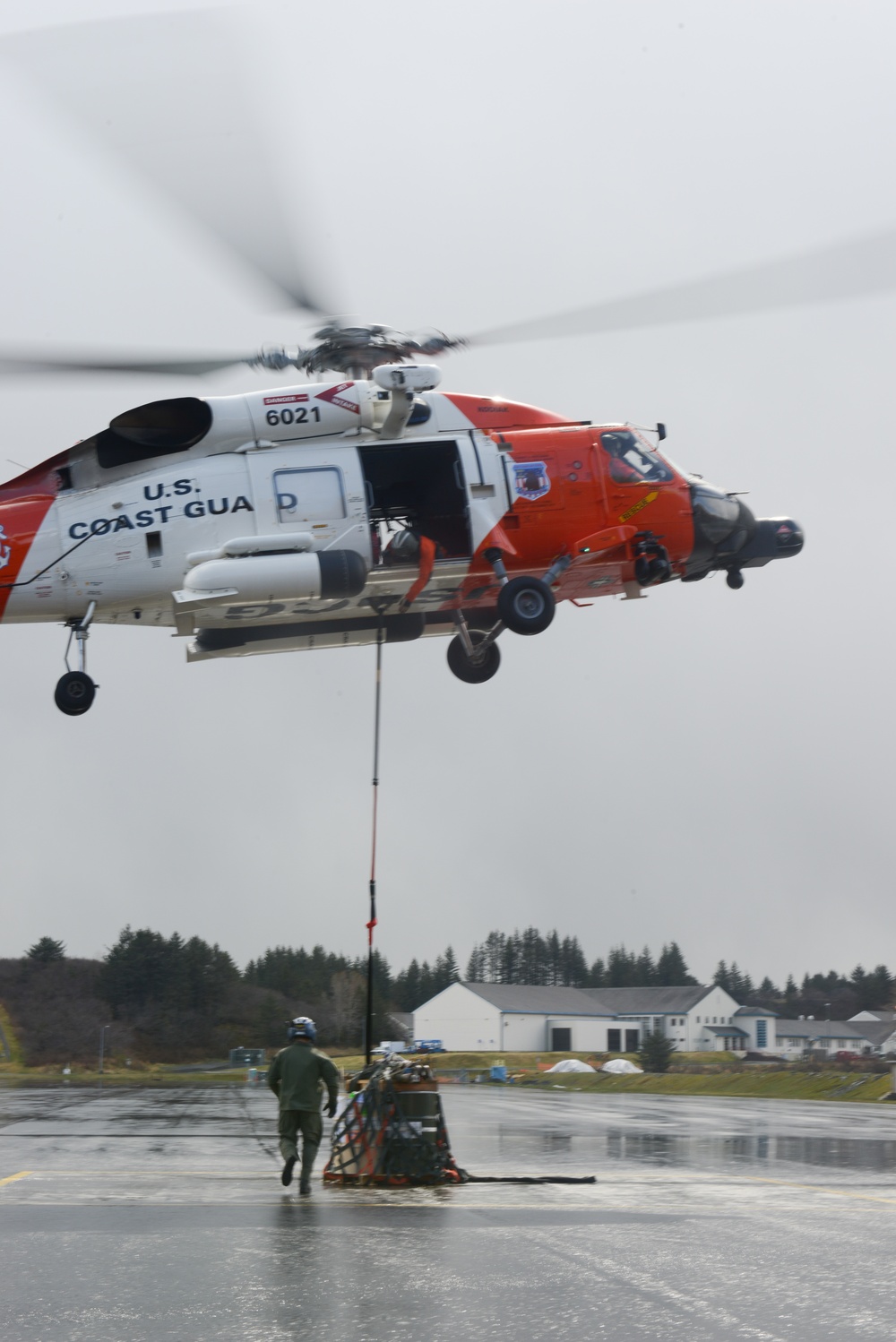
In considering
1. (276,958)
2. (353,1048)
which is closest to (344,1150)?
(353,1048)

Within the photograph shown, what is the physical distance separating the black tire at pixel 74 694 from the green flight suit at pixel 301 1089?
5968 mm

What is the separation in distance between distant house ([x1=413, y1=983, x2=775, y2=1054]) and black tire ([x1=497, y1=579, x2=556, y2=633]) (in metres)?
76.2

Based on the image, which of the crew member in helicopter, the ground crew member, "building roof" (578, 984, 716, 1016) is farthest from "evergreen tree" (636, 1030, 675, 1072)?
the ground crew member

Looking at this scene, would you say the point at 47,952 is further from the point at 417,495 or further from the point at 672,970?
the point at 672,970

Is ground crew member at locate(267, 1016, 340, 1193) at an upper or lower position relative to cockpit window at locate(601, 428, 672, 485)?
lower

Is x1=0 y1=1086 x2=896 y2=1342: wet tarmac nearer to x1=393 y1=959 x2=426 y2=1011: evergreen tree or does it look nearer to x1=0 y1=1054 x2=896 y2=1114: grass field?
x1=0 y1=1054 x2=896 y2=1114: grass field

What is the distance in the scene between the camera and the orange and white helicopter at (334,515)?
17125 millimetres

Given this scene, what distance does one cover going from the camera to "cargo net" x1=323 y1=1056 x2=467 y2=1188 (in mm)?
12359

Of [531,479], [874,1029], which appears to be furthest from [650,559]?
[874,1029]

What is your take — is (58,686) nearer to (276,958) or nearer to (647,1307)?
(647,1307)

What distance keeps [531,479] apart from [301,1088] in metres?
9.33

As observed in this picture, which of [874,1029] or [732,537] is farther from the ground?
[732,537]

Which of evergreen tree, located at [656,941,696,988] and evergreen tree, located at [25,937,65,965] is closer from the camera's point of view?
evergreen tree, located at [25,937,65,965]

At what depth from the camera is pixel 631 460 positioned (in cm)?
1956
